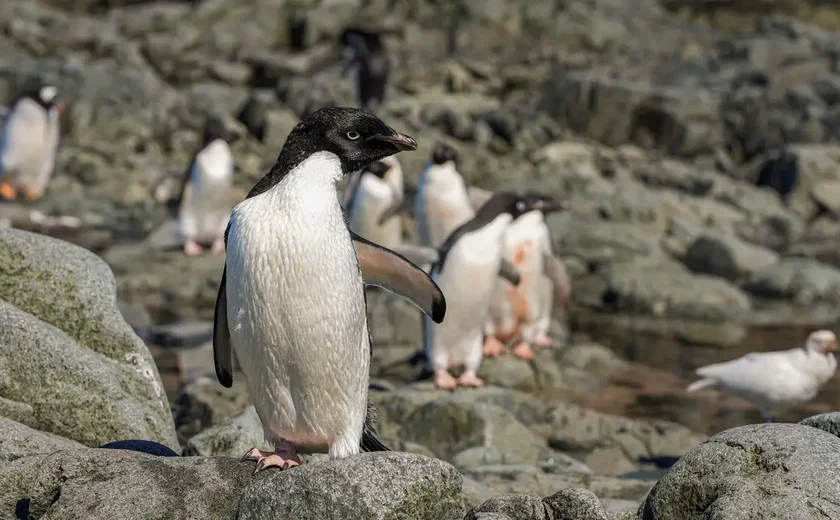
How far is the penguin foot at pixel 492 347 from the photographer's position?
36.8 feet

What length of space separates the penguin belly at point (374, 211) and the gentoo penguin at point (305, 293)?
9.51m

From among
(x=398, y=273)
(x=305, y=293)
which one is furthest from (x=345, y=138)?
(x=398, y=273)

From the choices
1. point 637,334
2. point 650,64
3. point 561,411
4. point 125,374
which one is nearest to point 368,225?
point 637,334

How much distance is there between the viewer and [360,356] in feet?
15.8

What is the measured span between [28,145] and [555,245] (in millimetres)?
7702

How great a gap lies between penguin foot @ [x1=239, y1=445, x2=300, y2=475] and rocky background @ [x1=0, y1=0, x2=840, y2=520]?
0.08 m

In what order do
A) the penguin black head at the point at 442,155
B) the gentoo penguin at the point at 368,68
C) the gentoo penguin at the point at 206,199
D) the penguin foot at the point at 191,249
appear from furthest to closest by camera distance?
1. the gentoo penguin at the point at 368,68
2. the gentoo penguin at the point at 206,199
3. the penguin foot at the point at 191,249
4. the penguin black head at the point at 442,155

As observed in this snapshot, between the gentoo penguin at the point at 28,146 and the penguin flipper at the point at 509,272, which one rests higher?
the penguin flipper at the point at 509,272

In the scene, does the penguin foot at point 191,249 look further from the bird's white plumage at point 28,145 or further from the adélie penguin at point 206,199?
the bird's white plumage at point 28,145

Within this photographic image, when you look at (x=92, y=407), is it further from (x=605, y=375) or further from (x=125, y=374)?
(x=605, y=375)

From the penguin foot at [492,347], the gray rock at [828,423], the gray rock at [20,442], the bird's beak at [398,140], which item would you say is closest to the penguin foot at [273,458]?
the gray rock at [20,442]

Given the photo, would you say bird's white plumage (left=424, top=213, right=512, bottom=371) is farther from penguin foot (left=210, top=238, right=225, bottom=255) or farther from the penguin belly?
penguin foot (left=210, top=238, right=225, bottom=255)

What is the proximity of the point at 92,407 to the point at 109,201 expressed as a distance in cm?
1444

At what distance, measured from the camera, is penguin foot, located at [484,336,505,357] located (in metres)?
11.2
